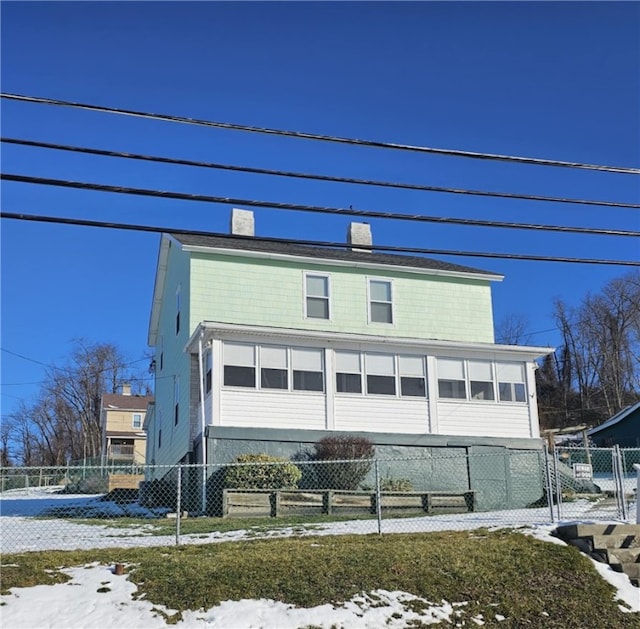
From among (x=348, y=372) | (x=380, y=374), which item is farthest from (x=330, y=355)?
(x=380, y=374)

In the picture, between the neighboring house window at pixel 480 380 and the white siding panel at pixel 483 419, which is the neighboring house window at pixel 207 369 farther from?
the neighboring house window at pixel 480 380

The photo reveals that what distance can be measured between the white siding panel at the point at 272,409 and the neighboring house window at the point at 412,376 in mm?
2369

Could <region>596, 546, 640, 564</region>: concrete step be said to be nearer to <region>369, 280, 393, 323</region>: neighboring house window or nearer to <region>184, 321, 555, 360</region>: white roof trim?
<region>184, 321, 555, 360</region>: white roof trim

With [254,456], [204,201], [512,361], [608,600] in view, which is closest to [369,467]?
[254,456]

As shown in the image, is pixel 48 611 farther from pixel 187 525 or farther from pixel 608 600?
pixel 608 600

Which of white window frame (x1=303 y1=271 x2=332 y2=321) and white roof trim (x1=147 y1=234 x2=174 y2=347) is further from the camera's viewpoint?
white roof trim (x1=147 y1=234 x2=174 y2=347)

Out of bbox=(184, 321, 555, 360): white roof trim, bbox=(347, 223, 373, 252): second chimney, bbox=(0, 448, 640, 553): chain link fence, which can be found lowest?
bbox=(0, 448, 640, 553): chain link fence

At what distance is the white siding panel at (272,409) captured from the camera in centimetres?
1819

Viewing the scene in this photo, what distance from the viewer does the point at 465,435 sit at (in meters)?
20.0

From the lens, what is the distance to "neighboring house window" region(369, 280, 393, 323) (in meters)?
22.3

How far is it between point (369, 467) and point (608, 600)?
888cm

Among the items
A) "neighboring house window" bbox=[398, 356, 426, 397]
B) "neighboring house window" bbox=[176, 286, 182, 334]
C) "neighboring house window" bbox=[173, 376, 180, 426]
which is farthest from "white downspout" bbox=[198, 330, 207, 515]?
"neighboring house window" bbox=[398, 356, 426, 397]

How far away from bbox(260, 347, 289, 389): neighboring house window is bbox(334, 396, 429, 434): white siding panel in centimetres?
149

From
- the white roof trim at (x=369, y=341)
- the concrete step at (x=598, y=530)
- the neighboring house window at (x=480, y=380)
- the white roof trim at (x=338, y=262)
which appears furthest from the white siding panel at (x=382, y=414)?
the concrete step at (x=598, y=530)
